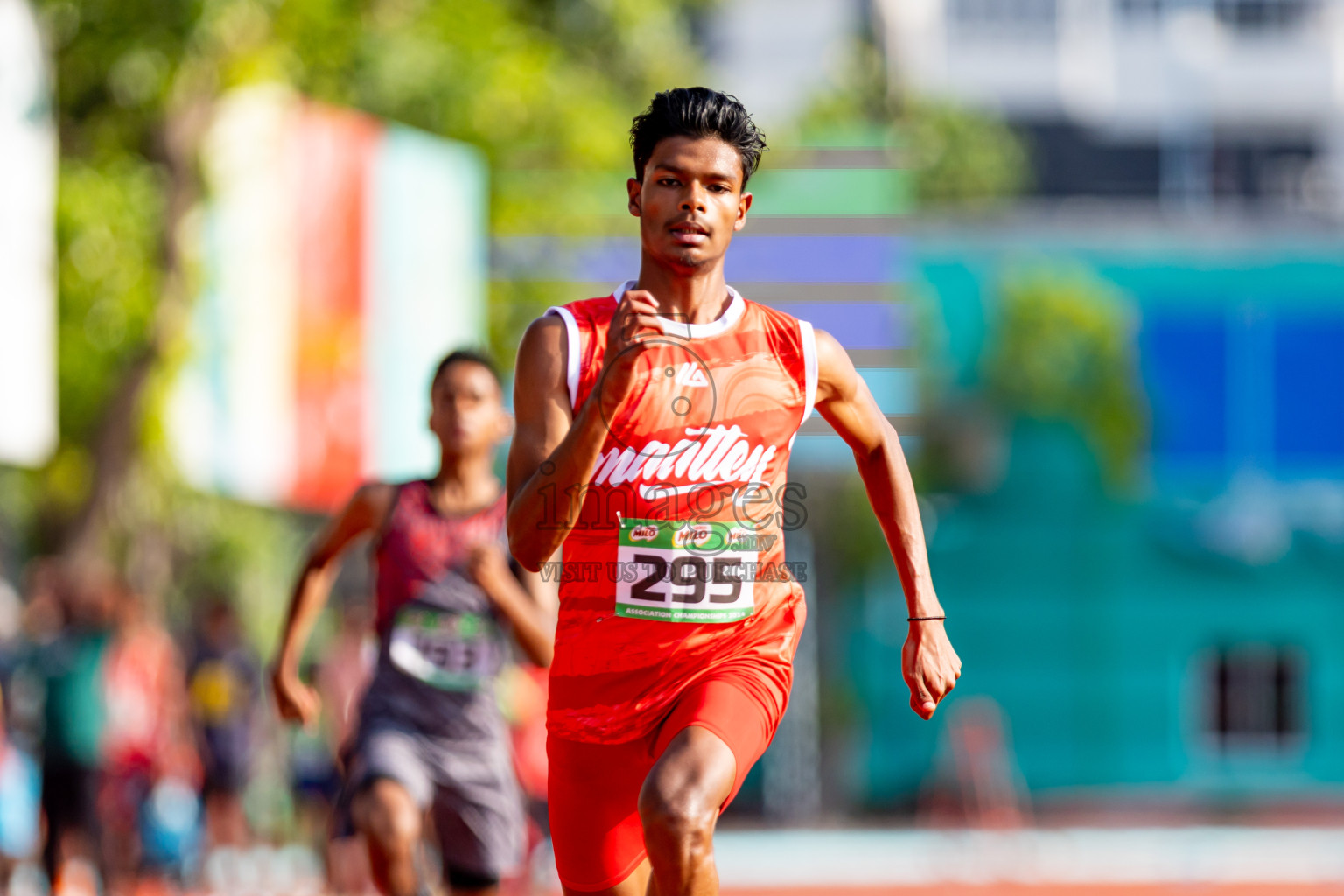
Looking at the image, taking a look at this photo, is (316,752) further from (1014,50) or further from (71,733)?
(1014,50)

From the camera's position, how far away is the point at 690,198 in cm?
402

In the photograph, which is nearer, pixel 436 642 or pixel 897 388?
pixel 436 642

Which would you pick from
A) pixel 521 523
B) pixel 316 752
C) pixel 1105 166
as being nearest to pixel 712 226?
pixel 521 523

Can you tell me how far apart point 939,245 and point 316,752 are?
43.0 ft

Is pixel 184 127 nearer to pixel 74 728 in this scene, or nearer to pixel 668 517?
pixel 74 728

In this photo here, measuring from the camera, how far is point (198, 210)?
524 inches

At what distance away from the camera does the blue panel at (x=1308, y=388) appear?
2380cm

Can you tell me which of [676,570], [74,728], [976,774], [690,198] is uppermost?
[690,198]

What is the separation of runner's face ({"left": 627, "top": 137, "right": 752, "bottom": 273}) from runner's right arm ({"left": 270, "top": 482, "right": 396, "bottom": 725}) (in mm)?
2418

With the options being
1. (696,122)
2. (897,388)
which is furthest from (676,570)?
(897,388)

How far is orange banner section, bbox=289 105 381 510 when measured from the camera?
47.4 feet

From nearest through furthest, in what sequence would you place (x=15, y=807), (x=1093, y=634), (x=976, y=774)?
(x=15, y=807) → (x=976, y=774) → (x=1093, y=634)

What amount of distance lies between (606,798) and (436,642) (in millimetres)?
2113

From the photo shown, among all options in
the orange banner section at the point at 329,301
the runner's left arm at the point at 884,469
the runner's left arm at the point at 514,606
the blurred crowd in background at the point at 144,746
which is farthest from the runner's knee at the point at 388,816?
the orange banner section at the point at 329,301
